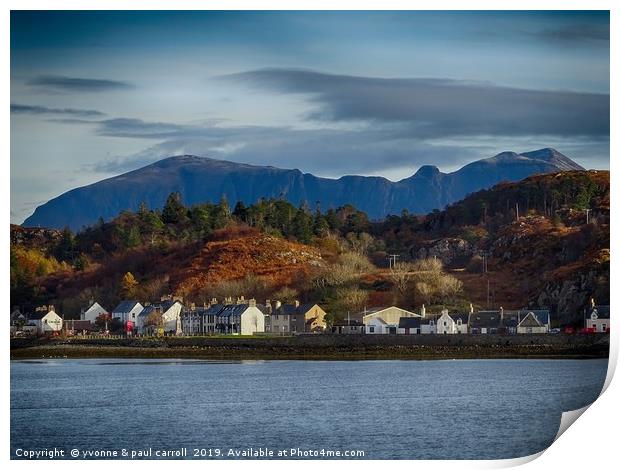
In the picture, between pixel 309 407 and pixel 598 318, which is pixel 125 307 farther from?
pixel 309 407

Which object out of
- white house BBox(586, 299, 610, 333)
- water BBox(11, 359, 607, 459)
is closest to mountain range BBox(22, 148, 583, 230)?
white house BBox(586, 299, 610, 333)

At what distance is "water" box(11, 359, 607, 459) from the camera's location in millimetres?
13078

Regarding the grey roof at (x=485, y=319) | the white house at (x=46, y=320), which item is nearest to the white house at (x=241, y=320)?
the white house at (x=46, y=320)

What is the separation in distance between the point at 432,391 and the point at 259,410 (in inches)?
125

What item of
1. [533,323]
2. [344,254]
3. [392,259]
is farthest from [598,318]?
[392,259]

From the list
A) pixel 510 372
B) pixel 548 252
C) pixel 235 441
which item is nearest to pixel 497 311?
pixel 548 252

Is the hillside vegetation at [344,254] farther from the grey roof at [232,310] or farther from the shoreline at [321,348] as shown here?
the shoreline at [321,348]

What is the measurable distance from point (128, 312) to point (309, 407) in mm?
19616

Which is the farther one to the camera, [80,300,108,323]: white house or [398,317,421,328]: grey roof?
[80,300,108,323]: white house

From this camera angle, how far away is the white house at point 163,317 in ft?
109

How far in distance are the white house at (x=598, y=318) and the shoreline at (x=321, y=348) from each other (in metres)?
0.79

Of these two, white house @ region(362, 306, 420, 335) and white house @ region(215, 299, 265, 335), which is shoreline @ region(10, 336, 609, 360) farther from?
white house @ region(215, 299, 265, 335)

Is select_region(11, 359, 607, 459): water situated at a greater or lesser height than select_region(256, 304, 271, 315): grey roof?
lesser

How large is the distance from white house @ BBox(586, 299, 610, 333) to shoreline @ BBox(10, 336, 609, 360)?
791 millimetres
